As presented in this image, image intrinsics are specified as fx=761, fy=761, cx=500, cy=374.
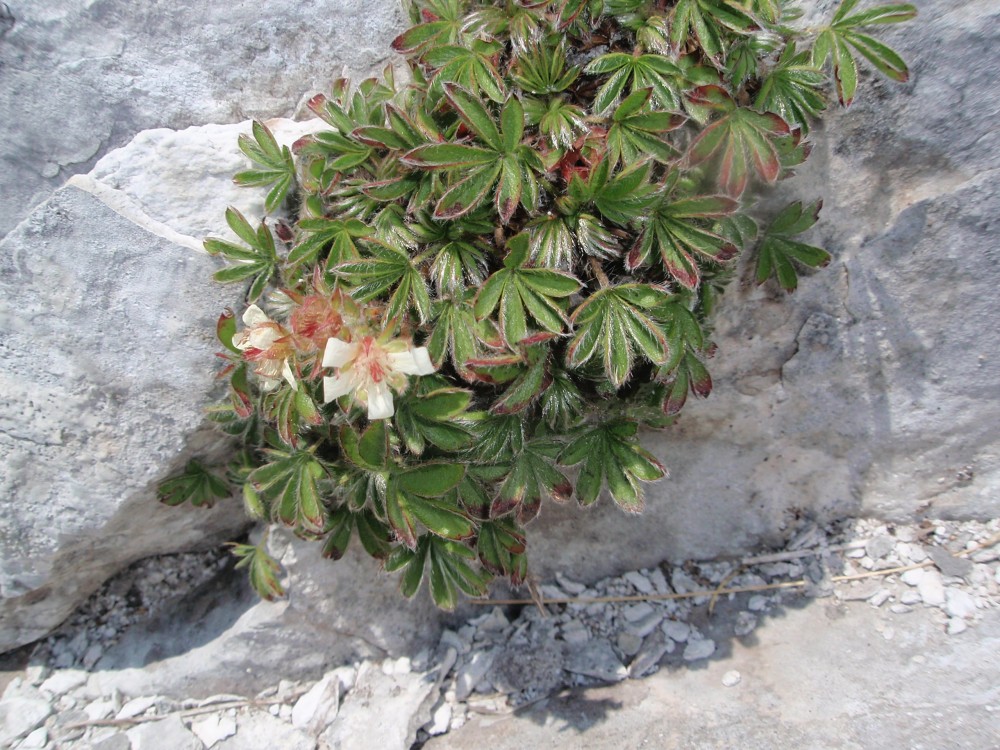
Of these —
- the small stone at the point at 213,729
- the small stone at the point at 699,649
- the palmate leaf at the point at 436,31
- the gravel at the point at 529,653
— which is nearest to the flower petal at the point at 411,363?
the palmate leaf at the point at 436,31

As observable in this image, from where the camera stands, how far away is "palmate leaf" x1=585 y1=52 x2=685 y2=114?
2.16 meters

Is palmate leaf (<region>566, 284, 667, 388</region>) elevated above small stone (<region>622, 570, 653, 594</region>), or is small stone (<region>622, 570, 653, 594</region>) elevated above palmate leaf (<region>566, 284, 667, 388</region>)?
palmate leaf (<region>566, 284, 667, 388</region>)

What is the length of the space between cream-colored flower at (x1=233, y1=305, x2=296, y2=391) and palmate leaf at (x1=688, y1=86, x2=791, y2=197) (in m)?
1.24

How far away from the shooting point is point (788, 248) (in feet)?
7.92

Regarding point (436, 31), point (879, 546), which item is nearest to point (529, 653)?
point (879, 546)

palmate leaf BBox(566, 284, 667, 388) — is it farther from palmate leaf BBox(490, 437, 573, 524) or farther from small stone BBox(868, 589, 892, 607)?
small stone BBox(868, 589, 892, 607)

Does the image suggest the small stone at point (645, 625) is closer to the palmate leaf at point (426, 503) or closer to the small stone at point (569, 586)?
the small stone at point (569, 586)

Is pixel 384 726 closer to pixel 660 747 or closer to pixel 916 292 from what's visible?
pixel 660 747

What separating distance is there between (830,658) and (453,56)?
2180 mm

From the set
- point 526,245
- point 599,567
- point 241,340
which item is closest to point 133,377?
point 241,340

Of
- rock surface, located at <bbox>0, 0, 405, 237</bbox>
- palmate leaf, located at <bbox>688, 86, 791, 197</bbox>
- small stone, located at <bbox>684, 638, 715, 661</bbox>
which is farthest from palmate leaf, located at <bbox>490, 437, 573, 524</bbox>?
rock surface, located at <bbox>0, 0, 405, 237</bbox>

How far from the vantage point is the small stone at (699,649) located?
2580mm

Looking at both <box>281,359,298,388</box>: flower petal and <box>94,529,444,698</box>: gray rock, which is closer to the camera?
<box>281,359,298,388</box>: flower petal

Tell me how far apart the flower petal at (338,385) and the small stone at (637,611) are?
1465 mm
